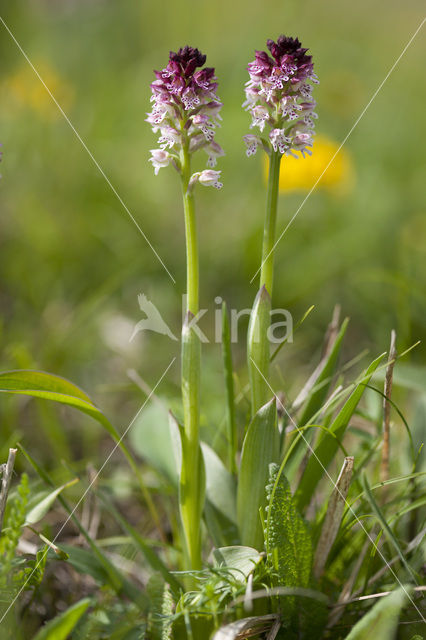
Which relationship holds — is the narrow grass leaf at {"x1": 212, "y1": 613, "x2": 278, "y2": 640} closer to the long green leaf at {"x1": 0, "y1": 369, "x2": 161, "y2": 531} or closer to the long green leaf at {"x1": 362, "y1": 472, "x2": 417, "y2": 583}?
the long green leaf at {"x1": 362, "y1": 472, "x2": 417, "y2": 583}

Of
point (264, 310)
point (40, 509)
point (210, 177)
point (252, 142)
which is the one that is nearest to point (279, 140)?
point (252, 142)

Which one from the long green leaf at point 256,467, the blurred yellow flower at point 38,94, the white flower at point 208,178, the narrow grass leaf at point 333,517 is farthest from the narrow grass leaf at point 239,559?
the blurred yellow flower at point 38,94

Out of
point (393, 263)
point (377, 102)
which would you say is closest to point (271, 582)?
point (393, 263)

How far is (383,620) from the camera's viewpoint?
1140 mm

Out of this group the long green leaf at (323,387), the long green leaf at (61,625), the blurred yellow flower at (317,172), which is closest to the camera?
the long green leaf at (61,625)

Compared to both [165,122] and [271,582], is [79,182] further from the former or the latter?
[271,582]

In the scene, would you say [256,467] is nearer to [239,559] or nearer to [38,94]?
[239,559]

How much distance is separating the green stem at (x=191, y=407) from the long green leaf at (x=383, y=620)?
0.54 m

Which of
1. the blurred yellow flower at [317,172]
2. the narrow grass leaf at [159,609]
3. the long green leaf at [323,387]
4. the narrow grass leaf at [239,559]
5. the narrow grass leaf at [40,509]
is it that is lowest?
the narrow grass leaf at [159,609]

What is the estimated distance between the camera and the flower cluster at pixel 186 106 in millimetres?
1332

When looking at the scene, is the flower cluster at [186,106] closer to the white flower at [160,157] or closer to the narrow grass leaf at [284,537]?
the white flower at [160,157]

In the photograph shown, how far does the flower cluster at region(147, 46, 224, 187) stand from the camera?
1.33m

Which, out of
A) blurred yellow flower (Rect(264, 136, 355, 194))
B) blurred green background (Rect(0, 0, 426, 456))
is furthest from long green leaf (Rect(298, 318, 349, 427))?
blurred yellow flower (Rect(264, 136, 355, 194))

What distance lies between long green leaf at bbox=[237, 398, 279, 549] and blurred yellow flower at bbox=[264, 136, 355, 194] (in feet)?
7.74
